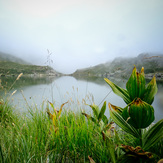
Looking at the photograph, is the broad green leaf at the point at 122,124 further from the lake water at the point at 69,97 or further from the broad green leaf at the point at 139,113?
the lake water at the point at 69,97

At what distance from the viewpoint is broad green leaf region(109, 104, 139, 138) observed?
1.26m

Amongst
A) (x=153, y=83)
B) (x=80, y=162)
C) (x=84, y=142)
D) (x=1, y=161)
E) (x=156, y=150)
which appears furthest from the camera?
(x=84, y=142)

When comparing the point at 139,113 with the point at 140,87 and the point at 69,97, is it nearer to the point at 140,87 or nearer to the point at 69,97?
the point at 140,87

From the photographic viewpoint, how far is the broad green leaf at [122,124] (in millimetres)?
1263

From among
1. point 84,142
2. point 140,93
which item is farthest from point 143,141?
point 84,142

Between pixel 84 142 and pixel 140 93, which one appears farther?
pixel 84 142

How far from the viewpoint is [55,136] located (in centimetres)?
184

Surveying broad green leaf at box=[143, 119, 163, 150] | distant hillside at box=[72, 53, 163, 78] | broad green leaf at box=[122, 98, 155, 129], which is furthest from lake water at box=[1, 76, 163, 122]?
broad green leaf at box=[143, 119, 163, 150]

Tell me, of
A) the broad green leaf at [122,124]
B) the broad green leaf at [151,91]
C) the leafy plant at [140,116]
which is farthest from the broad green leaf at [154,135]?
the broad green leaf at [151,91]

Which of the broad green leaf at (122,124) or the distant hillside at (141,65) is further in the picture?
the distant hillside at (141,65)

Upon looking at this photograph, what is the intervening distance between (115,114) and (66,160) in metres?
1.07

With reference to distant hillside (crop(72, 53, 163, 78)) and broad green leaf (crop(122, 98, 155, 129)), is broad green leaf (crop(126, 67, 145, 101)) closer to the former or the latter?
broad green leaf (crop(122, 98, 155, 129))

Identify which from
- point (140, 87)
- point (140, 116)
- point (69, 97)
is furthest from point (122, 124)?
point (69, 97)

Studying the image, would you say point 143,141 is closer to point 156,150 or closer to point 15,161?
point 156,150
